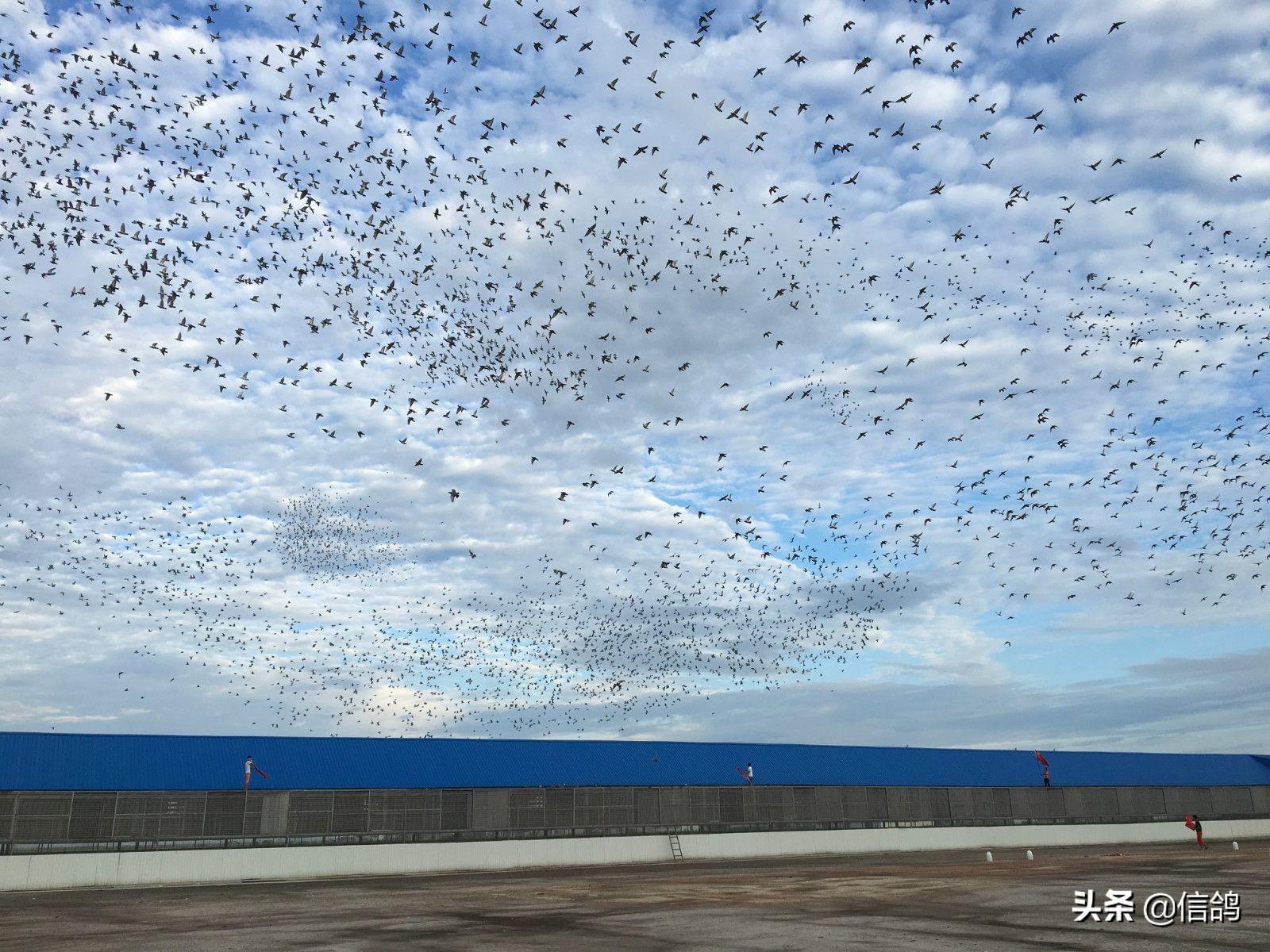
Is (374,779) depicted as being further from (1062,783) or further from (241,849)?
(1062,783)

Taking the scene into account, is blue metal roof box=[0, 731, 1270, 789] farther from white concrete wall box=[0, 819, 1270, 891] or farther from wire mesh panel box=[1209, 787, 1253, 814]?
white concrete wall box=[0, 819, 1270, 891]

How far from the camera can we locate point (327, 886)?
45.6 metres

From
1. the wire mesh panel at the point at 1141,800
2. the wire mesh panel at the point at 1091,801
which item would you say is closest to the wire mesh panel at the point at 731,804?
the wire mesh panel at the point at 1091,801

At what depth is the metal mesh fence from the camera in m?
51.0

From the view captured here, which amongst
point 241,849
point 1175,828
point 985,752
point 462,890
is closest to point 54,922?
point 462,890

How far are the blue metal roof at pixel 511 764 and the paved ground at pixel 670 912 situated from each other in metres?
10.1

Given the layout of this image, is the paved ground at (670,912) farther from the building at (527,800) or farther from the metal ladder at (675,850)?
the metal ladder at (675,850)

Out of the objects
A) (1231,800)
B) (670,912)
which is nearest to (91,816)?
(670,912)

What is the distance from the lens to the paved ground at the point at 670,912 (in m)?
22.1

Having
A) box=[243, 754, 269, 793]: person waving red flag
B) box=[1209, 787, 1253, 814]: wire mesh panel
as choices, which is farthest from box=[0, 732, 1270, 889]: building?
box=[1209, 787, 1253, 814]: wire mesh panel

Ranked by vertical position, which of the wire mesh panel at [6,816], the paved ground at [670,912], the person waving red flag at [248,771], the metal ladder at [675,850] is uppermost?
the person waving red flag at [248,771]

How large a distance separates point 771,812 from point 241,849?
118ft

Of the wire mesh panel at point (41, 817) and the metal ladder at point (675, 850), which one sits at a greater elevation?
the wire mesh panel at point (41, 817)

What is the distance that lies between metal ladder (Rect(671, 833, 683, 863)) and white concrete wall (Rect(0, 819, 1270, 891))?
32cm
